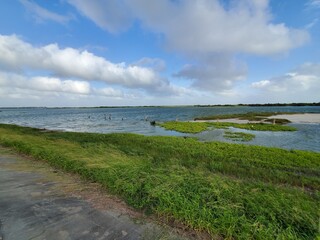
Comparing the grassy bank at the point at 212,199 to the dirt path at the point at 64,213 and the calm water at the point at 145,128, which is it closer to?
the dirt path at the point at 64,213

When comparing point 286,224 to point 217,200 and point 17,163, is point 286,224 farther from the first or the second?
point 17,163

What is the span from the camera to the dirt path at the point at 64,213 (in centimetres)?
455

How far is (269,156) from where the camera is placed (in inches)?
618

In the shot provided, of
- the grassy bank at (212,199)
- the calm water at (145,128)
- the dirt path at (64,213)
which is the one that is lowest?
the calm water at (145,128)

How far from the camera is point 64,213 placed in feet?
17.7

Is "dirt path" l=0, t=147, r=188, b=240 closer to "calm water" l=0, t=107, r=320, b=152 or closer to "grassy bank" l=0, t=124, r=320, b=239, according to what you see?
"grassy bank" l=0, t=124, r=320, b=239

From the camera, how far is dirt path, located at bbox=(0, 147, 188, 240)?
4545 millimetres

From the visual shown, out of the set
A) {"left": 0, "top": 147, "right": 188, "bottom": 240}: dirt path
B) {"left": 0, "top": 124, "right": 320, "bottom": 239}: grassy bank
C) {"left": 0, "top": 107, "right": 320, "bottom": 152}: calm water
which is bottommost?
{"left": 0, "top": 107, "right": 320, "bottom": 152}: calm water

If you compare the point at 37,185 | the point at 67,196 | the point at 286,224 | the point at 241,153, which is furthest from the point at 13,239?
the point at 241,153

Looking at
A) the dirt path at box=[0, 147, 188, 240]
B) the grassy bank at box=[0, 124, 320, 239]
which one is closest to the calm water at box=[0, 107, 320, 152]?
the grassy bank at box=[0, 124, 320, 239]

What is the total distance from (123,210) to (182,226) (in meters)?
1.62

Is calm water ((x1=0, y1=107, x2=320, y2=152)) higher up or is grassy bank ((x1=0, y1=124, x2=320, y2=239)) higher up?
grassy bank ((x1=0, y1=124, x2=320, y2=239))

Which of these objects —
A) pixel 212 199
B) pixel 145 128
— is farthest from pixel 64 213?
pixel 145 128

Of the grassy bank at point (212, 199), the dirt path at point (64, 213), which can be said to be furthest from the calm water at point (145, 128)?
the dirt path at point (64, 213)
